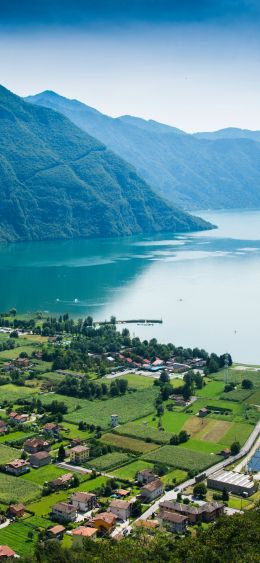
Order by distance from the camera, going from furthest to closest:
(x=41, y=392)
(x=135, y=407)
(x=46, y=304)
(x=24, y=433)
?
1. (x=46, y=304)
2. (x=41, y=392)
3. (x=135, y=407)
4. (x=24, y=433)

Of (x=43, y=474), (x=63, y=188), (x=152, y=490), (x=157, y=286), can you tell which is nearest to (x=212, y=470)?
(x=152, y=490)

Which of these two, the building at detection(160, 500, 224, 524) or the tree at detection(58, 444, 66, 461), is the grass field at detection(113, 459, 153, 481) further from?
the building at detection(160, 500, 224, 524)

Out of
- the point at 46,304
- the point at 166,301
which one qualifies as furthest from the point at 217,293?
the point at 46,304

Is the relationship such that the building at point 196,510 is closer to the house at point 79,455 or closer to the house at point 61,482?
the house at point 61,482

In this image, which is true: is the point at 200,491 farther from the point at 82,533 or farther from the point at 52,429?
the point at 52,429

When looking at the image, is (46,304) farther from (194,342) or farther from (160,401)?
(160,401)

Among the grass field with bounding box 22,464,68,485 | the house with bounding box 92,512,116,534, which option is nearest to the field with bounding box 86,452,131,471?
the grass field with bounding box 22,464,68,485
